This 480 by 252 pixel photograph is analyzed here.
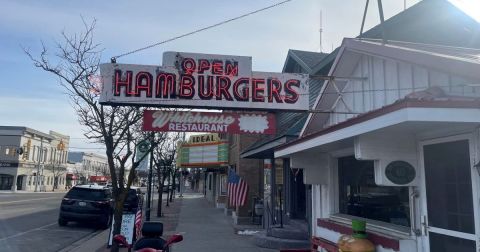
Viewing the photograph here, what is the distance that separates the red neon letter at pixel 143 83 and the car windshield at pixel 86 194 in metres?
11.0

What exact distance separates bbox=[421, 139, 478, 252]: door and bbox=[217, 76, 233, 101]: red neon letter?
3.82 metres

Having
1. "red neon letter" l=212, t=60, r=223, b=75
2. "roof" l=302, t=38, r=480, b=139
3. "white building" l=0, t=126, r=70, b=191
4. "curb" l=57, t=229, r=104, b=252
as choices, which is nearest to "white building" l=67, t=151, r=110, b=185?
"white building" l=0, t=126, r=70, b=191

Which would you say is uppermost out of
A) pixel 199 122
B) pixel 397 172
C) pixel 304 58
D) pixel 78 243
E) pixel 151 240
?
pixel 304 58

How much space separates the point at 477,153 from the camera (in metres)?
4.63

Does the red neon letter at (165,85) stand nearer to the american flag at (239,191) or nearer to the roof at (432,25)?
the roof at (432,25)

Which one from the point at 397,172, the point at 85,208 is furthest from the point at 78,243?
the point at 397,172

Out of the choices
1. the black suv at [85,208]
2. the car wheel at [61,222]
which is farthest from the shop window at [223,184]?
the car wheel at [61,222]

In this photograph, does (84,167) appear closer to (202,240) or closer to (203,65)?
(202,240)

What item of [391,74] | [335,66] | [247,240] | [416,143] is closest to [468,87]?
[416,143]

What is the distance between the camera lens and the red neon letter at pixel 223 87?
822cm

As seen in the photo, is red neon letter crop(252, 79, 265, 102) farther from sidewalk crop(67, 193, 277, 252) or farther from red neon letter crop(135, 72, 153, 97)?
sidewalk crop(67, 193, 277, 252)

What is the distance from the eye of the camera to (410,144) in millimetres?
5734

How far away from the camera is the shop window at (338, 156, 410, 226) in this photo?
6.32m

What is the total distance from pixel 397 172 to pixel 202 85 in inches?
158
